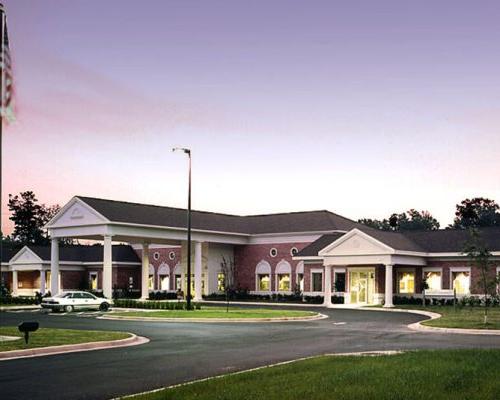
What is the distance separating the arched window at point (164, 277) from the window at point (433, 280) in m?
29.0

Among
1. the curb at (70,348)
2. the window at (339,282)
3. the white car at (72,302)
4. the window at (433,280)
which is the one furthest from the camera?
the window at (339,282)

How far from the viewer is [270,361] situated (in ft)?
57.7

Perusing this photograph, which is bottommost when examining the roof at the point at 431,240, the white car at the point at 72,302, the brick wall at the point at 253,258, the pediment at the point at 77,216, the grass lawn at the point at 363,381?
the white car at the point at 72,302

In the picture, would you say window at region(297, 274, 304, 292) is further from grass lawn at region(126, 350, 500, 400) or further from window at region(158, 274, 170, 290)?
grass lawn at region(126, 350, 500, 400)

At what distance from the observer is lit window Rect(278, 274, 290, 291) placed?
6550cm

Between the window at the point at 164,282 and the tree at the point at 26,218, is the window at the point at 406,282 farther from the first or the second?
the tree at the point at 26,218

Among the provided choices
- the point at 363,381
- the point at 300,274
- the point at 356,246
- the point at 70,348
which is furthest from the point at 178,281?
the point at 363,381

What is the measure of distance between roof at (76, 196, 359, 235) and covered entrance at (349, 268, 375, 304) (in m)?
9.89

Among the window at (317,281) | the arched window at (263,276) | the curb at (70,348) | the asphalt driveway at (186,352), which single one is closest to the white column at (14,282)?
the arched window at (263,276)

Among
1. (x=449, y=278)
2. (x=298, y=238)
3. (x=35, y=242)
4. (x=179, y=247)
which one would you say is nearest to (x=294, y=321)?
(x=449, y=278)

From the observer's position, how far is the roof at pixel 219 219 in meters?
57.0

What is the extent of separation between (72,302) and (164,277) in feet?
95.4

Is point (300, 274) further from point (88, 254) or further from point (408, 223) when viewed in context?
point (408, 223)

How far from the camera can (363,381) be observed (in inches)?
512
